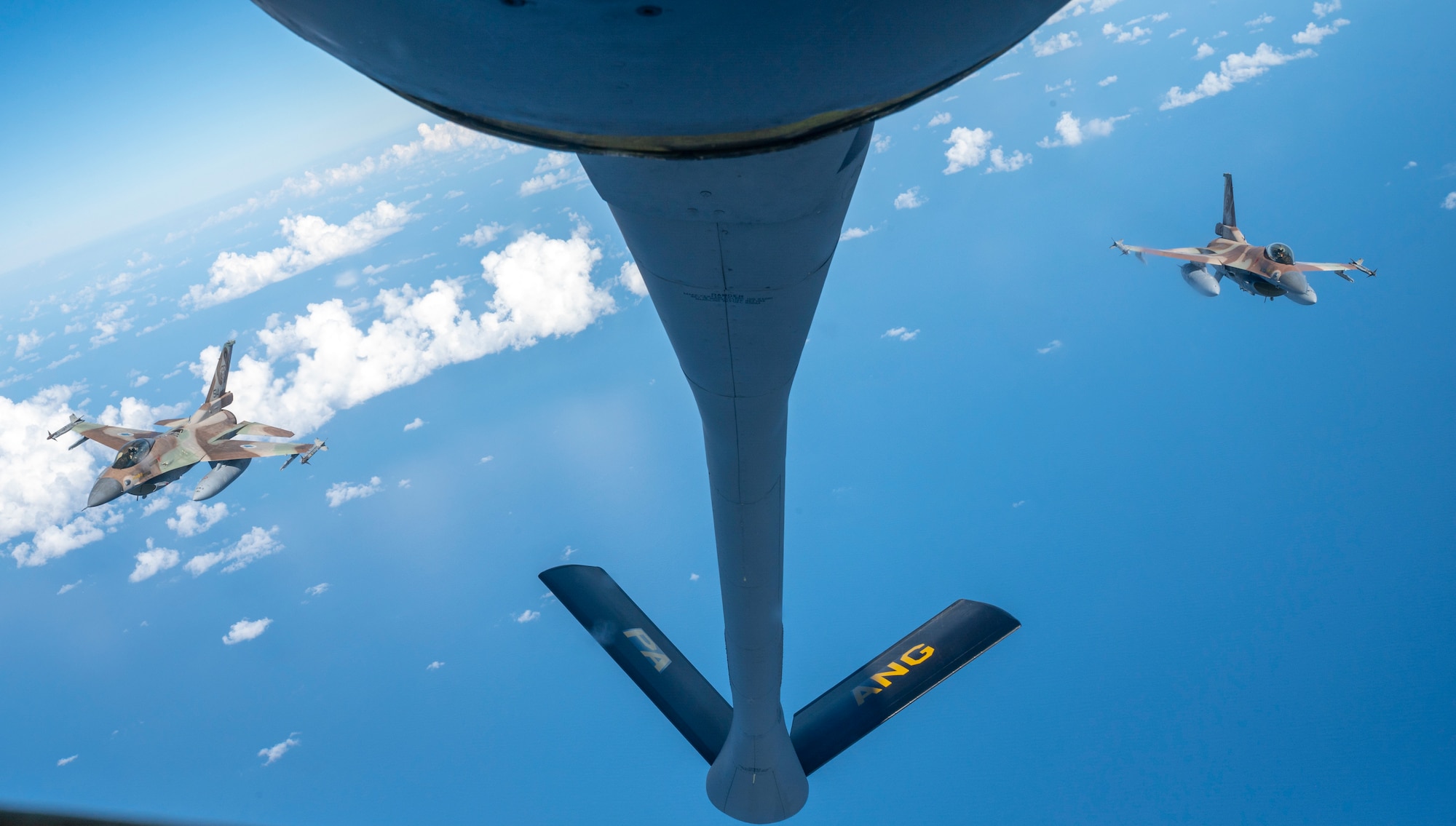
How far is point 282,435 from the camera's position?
15.2 metres

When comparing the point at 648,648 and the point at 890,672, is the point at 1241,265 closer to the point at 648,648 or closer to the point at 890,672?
the point at 890,672

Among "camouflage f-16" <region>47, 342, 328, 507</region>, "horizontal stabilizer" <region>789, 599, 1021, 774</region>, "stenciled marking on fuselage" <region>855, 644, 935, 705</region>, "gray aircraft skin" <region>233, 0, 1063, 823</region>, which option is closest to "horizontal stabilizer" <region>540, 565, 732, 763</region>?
"horizontal stabilizer" <region>789, 599, 1021, 774</region>

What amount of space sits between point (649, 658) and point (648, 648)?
5.8 inches

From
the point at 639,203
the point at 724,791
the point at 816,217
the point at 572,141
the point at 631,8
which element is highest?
the point at 631,8

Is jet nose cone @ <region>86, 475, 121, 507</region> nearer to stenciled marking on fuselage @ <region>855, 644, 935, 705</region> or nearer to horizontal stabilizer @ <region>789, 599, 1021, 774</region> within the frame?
horizontal stabilizer @ <region>789, 599, 1021, 774</region>

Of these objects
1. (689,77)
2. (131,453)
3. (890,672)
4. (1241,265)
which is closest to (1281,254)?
(1241,265)

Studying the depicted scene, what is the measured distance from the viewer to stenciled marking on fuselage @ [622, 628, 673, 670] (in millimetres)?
8875

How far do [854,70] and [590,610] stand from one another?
9050mm

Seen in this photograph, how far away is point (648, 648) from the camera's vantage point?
→ 29.4ft

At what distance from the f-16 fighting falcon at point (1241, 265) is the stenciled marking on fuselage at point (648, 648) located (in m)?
8.91

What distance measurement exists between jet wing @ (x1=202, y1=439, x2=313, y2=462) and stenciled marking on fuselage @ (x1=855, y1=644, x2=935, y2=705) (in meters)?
11.7

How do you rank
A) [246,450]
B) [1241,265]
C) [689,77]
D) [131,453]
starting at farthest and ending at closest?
[246,450] → [131,453] → [1241,265] → [689,77]

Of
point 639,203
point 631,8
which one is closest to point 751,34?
point 631,8

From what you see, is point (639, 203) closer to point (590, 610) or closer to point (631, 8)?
point (631, 8)
